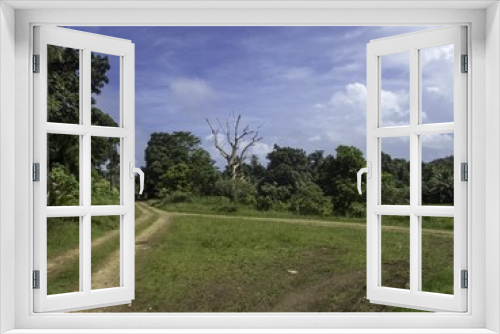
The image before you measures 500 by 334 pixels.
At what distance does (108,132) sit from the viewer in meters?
2.48

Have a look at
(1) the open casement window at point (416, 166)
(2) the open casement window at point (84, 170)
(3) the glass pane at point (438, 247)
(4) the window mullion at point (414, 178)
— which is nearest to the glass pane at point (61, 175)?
(2) the open casement window at point (84, 170)

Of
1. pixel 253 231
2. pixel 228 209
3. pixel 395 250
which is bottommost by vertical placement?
A: pixel 395 250

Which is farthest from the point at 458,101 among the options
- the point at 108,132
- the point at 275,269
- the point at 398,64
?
the point at 275,269

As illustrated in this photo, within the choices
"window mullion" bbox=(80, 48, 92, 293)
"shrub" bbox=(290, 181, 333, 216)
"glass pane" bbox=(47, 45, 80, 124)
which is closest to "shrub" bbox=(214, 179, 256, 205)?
"shrub" bbox=(290, 181, 333, 216)

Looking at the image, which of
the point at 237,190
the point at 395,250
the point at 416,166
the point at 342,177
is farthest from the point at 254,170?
the point at 416,166

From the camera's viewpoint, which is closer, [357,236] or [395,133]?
[395,133]

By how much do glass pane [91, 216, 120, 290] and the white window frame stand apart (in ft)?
15.0

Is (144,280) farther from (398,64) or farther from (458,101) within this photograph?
(458,101)

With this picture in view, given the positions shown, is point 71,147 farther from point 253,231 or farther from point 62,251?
point 253,231

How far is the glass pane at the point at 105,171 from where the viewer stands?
19.7 feet

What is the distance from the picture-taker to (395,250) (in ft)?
23.4

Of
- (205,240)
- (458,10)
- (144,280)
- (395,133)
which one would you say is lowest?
(144,280)

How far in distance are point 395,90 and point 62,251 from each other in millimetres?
4749

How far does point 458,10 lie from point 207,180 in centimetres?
610
